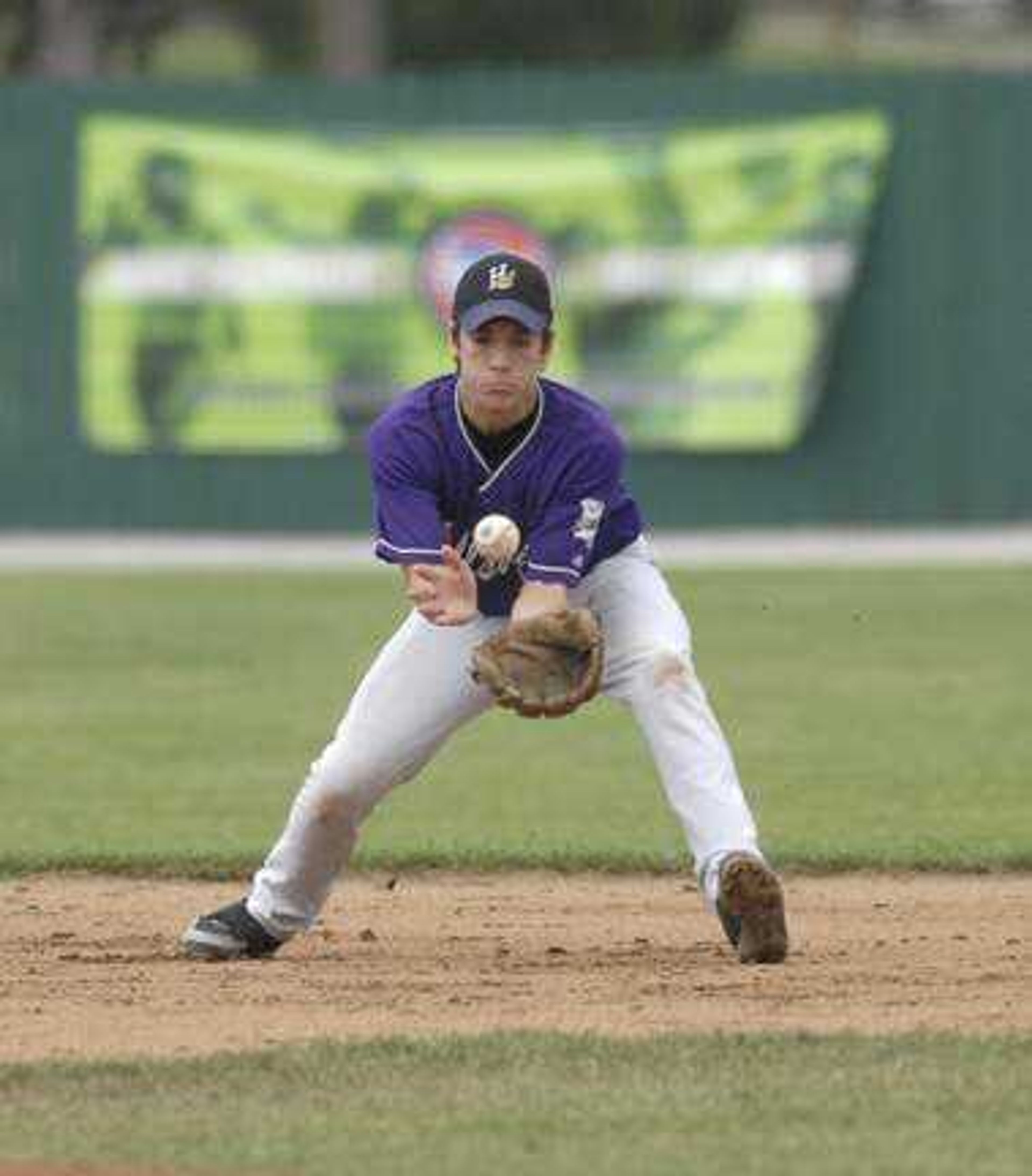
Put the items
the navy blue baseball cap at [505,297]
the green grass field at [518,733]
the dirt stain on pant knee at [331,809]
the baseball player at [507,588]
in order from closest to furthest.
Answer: the navy blue baseball cap at [505,297] < the baseball player at [507,588] < the dirt stain on pant knee at [331,809] < the green grass field at [518,733]

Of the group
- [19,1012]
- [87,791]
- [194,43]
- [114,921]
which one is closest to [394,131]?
[87,791]

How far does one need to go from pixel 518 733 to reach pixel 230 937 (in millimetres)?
6186

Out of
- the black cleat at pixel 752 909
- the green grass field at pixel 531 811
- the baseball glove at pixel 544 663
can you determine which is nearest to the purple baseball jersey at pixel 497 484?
the baseball glove at pixel 544 663

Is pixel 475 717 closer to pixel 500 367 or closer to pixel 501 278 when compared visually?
pixel 500 367

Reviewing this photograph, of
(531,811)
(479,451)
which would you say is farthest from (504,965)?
(531,811)

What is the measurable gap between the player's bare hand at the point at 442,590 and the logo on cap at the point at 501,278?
0.60 metres

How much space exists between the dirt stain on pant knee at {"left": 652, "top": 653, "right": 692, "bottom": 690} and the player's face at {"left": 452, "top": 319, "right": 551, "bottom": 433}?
26.0 inches

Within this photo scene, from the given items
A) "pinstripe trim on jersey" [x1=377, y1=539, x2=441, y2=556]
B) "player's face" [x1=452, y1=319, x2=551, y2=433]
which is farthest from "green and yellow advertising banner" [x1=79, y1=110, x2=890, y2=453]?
"pinstripe trim on jersey" [x1=377, y1=539, x2=441, y2=556]

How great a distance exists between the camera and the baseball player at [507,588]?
8.55 m

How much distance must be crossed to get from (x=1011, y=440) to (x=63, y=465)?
6.12m

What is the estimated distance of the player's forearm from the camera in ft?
28.0

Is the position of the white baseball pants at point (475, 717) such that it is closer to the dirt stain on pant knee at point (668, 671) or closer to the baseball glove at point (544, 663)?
the dirt stain on pant knee at point (668, 671)

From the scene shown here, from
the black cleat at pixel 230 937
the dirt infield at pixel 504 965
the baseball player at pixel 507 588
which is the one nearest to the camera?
the dirt infield at pixel 504 965

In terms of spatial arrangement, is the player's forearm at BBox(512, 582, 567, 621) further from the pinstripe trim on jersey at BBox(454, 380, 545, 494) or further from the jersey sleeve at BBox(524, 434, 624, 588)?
the pinstripe trim on jersey at BBox(454, 380, 545, 494)
